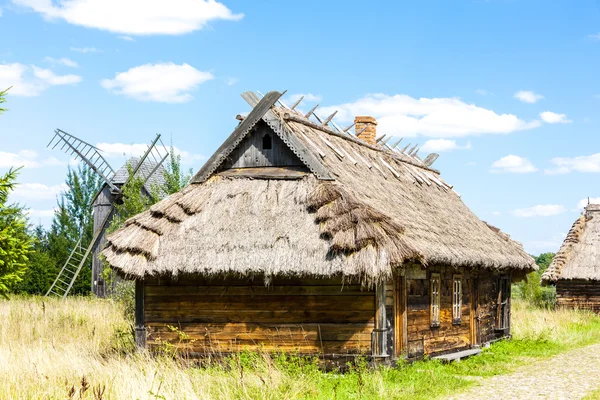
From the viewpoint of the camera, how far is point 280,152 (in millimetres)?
15664

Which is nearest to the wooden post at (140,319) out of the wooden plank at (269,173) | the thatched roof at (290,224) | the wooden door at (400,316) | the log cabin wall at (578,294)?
the thatched roof at (290,224)

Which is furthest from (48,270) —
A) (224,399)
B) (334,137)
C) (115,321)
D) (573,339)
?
(224,399)

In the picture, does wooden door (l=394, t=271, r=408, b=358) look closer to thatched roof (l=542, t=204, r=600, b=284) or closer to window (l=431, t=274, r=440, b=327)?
window (l=431, t=274, r=440, b=327)

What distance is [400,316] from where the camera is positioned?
14602 mm

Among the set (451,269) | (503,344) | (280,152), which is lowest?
(503,344)

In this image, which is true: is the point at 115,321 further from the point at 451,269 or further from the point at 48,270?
the point at 48,270

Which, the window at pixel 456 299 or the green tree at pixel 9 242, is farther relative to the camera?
the window at pixel 456 299

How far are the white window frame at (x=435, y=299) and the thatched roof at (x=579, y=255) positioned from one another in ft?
46.9

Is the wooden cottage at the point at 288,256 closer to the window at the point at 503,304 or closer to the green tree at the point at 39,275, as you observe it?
the window at the point at 503,304

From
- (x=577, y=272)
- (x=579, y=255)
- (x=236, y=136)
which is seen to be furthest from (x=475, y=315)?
(x=579, y=255)

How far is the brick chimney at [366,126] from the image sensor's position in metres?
21.1

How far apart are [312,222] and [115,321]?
7404 millimetres

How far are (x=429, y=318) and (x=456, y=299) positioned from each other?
7.07 ft

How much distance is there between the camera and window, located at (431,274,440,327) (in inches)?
635
